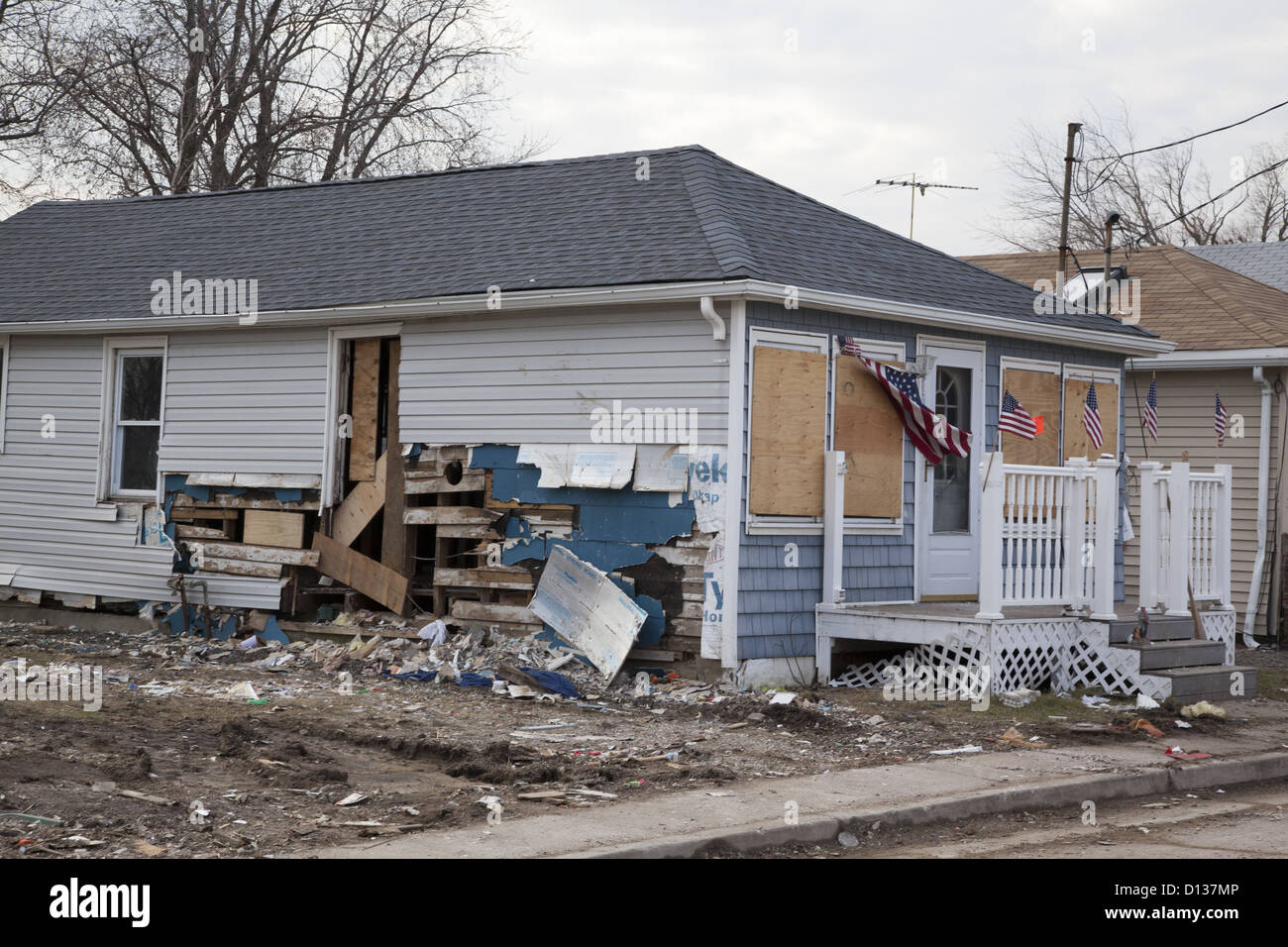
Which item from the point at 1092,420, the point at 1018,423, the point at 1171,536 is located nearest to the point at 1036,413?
the point at 1092,420

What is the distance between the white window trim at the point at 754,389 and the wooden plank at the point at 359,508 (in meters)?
3.91

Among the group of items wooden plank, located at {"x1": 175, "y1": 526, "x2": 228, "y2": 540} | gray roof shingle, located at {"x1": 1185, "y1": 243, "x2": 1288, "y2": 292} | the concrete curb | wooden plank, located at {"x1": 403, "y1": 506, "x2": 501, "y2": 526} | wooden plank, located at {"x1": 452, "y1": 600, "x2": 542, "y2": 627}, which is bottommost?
the concrete curb

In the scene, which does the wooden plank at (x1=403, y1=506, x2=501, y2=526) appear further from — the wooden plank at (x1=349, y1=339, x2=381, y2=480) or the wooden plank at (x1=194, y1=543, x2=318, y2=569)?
the wooden plank at (x1=194, y1=543, x2=318, y2=569)

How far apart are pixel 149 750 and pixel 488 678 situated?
11.7ft

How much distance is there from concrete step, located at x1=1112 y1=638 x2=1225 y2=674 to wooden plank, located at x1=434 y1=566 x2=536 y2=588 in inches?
197

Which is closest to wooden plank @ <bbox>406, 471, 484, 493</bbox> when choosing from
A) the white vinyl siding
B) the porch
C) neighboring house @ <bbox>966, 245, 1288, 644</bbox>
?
the white vinyl siding

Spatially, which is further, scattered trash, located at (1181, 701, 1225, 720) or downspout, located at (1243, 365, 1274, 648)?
downspout, located at (1243, 365, 1274, 648)

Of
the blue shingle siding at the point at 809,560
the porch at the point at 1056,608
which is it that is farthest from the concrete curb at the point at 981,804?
the blue shingle siding at the point at 809,560

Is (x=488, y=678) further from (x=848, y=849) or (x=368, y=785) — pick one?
(x=848, y=849)

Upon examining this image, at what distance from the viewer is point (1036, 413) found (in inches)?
544

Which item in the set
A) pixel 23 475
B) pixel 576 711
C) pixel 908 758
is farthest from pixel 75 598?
pixel 908 758

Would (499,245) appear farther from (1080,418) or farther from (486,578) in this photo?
(1080,418)

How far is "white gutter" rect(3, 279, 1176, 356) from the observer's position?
36.4 ft
